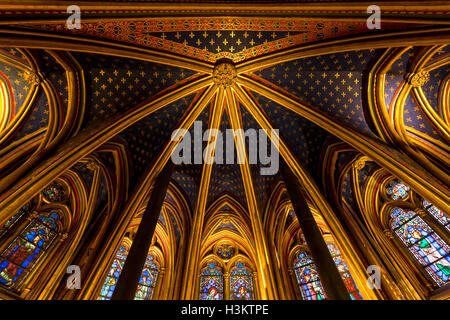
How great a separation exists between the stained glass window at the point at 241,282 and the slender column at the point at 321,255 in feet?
15.2

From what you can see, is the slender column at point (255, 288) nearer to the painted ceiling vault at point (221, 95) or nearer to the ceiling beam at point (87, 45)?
the painted ceiling vault at point (221, 95)

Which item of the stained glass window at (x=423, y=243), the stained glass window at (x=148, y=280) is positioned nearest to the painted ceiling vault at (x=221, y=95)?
the stained glass window at (x=148, y=280)

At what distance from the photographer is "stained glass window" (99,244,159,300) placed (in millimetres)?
8691

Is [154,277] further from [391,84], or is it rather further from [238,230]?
[391,84]

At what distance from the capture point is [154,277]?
10.0m

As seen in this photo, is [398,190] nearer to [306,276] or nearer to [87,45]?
[306,276]

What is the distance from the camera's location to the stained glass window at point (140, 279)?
869cm

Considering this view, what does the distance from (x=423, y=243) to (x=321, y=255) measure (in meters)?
4.22

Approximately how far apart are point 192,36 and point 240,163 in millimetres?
5810

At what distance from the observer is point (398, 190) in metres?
9.27

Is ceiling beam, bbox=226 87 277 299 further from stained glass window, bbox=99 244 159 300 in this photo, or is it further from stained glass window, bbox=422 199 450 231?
stained glass window, bbox=422 199 450 231

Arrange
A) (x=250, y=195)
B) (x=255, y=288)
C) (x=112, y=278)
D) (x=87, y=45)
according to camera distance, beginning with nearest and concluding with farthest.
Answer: (x=87, y=45), (x=112, y=278), (x=255, y=288), (x=250, y=195)

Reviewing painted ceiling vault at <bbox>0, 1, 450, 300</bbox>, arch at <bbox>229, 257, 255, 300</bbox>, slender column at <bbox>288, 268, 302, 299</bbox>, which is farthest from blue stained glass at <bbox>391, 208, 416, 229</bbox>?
arch at <bbox>229, 257, 255, 300</bbox>

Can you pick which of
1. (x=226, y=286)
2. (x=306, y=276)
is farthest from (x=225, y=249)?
(x=306, y=276)
